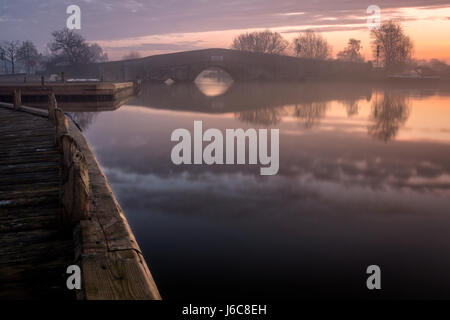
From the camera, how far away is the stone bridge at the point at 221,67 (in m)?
67.4

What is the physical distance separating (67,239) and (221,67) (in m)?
69.1

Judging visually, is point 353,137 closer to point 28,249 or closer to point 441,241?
point 441,241

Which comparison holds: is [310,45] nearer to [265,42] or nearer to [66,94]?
[265,42]

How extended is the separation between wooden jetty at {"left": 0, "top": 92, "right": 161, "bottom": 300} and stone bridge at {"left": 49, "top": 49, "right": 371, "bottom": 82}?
6414 cm

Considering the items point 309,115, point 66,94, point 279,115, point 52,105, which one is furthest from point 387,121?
point 66,94

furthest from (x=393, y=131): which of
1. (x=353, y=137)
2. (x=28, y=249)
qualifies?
(x=28, y=249)

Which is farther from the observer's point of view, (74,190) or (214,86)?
(214,86)

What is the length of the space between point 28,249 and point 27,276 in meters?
0.44

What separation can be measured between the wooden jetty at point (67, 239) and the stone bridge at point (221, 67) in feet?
210

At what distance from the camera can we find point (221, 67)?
231ft

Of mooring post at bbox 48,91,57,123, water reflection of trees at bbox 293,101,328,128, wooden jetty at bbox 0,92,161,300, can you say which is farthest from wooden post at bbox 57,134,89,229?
water reflection of trees at bbox 293,101,328,128

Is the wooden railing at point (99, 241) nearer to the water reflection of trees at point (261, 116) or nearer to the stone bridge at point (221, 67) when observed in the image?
the water reflection of trees at point (261, 116)

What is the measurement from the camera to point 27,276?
8.76ft

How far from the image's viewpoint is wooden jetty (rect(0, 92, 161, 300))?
2375mm
